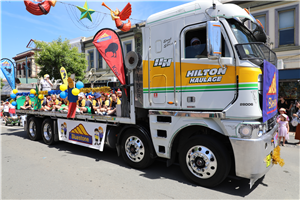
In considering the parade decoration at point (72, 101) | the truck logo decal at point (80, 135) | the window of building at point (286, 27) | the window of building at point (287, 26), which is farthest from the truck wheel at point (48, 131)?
the window of building at point (286, 27)

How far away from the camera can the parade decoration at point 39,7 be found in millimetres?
5797

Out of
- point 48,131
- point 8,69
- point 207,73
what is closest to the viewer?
point 207,73

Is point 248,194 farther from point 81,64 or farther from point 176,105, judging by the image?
point 81,64

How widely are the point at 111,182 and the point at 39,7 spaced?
5440 millimetres

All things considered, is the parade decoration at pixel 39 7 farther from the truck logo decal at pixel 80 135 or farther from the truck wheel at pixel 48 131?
the truck wheel at pixel 48 131

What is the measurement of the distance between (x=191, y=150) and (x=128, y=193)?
143cm

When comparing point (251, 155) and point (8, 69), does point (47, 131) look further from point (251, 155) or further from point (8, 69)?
point (251, 155)

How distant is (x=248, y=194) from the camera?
3594 mm

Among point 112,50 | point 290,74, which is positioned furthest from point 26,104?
point 290,74

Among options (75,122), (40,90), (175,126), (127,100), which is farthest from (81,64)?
(175,126)

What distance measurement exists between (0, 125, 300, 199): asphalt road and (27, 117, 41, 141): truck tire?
222 centimetres

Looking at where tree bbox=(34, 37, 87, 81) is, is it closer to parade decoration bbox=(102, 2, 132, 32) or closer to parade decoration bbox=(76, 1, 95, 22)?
parade decoration bbox=(76, 1, 95, 22)

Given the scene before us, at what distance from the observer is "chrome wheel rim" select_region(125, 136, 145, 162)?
15.2 feet

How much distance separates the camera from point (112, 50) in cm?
492
